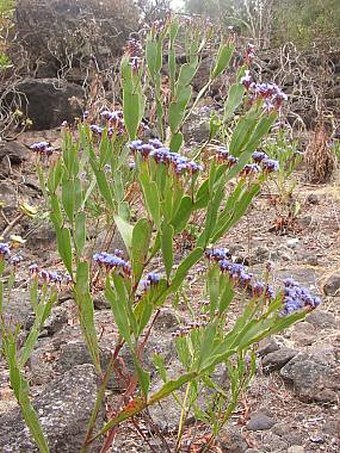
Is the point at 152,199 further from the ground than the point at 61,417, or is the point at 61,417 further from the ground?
the point at 152,199

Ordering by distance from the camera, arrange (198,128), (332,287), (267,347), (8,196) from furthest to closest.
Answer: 1. (198,128)
2. (8,196)
3. (332,287)
4. (267,347)

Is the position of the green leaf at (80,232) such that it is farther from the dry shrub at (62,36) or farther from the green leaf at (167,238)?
the dry shrub at (62,36)

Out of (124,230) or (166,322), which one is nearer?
(124,230)

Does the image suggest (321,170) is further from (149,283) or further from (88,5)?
(88,5)

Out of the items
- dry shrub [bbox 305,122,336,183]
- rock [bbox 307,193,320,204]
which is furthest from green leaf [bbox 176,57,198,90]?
A: dry shrub [bbox 305,122,336,183]

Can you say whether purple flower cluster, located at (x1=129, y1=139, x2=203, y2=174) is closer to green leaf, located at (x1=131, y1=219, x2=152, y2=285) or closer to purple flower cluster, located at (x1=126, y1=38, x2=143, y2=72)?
green leaf, located at (x1=131, y1=219, x2=152, y2=285)

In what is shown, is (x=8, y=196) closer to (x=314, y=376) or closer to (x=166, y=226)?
(x=314, y=376)

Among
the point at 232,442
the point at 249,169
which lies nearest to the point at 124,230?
the point at 249,169

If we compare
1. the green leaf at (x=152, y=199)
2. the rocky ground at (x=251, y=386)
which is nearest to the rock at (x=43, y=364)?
the rocky ground at (x=251, y=386)
